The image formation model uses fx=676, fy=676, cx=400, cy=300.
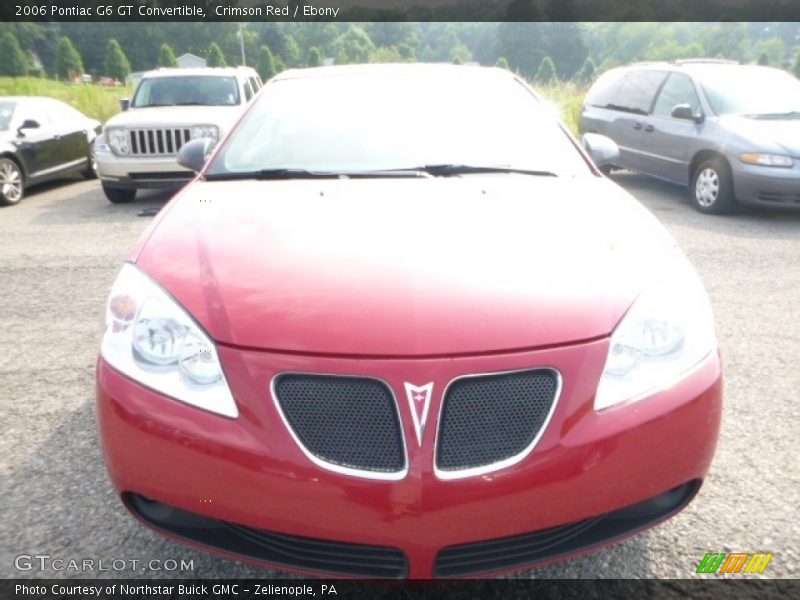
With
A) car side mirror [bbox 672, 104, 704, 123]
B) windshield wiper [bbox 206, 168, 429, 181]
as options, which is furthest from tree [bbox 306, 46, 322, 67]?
windshield wiper [bbox 206, 168, 429, 181]

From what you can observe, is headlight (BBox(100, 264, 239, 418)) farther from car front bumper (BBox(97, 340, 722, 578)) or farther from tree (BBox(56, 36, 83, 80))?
tree (BBox(56, 36, 83, 80))

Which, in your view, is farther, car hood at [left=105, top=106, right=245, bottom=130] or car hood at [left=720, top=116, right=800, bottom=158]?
car hood at [left=105, top=106, right=245, bottom=130]

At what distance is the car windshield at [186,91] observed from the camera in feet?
31.0

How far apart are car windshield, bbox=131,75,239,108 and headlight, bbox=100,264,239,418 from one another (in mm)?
8071

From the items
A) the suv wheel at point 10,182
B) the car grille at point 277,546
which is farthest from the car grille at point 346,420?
the suv wheel at point 10,182

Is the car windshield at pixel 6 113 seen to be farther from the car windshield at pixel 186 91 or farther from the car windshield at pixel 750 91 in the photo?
the car windshield at pixel 750 91

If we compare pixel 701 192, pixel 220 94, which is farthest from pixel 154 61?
pixel 701 192

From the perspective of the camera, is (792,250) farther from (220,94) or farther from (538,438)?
(220,94)

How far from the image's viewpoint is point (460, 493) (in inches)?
64.0

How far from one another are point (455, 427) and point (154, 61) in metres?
70.1

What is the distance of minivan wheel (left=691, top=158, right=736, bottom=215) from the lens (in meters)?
7.63

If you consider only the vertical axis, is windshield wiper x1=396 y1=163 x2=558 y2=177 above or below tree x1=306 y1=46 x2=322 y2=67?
above

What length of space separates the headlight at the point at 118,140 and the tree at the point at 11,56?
4792 centimetres

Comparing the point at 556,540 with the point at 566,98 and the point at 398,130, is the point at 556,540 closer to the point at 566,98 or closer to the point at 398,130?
the point at 398,130
